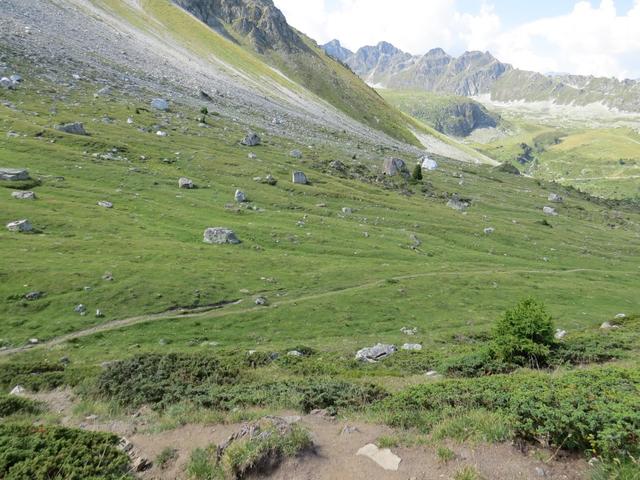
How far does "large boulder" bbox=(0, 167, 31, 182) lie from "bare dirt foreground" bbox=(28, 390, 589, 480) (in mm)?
61225

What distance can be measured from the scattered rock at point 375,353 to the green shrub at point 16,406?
2165cm

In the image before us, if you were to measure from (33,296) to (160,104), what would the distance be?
94.6 metres

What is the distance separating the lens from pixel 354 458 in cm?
1347

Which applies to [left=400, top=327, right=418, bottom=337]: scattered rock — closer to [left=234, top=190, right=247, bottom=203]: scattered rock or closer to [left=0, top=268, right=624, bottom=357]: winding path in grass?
[left=0, top=268, right=624, bottom=357]: winding path in grass

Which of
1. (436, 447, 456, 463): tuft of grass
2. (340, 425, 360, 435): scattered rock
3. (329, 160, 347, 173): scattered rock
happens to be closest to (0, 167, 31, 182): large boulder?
(340, 425, 360, 435): scattered rock

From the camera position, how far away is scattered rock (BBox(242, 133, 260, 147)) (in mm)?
115250

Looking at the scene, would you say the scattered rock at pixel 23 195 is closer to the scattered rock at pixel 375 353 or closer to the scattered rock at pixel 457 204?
the scattered rock at pixel 375 353

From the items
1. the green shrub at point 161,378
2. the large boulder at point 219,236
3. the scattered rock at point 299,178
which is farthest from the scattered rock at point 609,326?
the scattered rock at point 299,178

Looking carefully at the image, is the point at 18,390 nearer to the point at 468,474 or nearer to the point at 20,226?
the point at 468,474

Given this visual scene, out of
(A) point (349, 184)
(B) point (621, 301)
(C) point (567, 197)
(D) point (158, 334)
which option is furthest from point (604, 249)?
(D) point (158, 334)

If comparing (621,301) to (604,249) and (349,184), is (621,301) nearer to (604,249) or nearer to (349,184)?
(604,249)

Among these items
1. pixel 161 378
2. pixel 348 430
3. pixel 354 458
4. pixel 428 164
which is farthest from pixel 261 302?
pixel 428 164

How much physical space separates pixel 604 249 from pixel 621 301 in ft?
149

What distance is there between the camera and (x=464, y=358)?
28.0 metres
